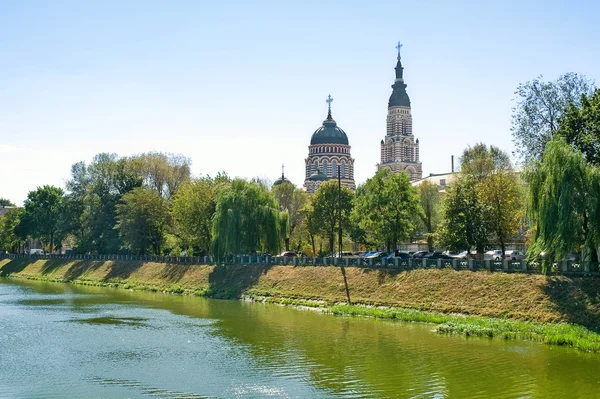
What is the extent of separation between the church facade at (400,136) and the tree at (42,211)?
6192 cm

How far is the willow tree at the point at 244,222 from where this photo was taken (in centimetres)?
5969

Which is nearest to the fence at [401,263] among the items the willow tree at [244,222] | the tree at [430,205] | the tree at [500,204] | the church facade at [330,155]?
the willow tree at [244,222]

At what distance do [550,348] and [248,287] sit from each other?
1151 inches

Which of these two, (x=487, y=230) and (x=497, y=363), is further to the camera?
(x=487, y=230)

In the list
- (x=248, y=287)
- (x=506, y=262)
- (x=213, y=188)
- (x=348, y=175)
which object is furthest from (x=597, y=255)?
(x=348, y=175)

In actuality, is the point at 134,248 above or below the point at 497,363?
above

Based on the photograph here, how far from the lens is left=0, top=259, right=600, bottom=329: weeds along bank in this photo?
3466 centimetres

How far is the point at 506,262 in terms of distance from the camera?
131ft

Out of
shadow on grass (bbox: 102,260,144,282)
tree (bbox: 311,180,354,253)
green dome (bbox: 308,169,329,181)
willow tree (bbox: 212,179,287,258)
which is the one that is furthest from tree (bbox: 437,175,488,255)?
green dome (bbox: 308,169,329,181)

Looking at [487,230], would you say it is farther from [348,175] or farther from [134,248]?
[348,175]

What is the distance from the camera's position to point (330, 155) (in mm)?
122875

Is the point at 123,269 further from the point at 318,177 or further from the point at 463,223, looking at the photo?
the point at 318,177

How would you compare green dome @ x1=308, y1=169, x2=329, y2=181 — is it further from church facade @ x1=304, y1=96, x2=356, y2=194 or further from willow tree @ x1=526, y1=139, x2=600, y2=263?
willow tree @ x1=526, y1=139, x2=600, y2=263

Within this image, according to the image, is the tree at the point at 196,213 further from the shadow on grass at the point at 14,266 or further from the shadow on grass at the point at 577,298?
the shadow on grass at the point at 577,298
